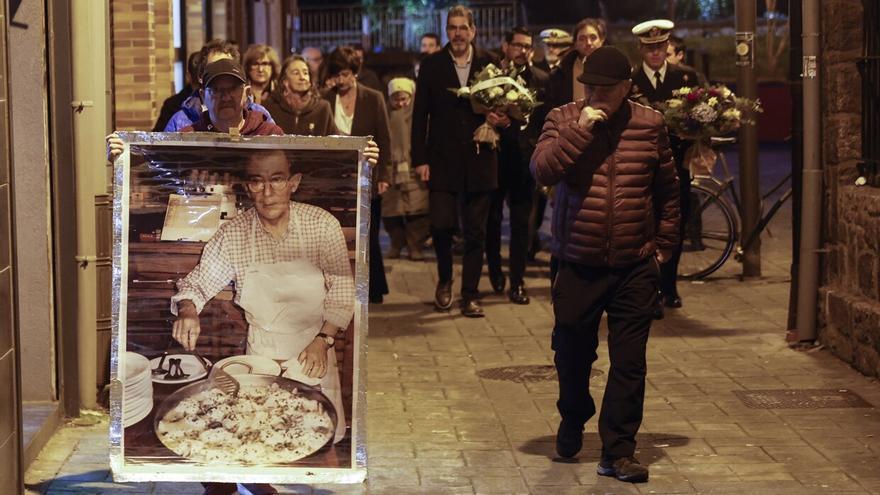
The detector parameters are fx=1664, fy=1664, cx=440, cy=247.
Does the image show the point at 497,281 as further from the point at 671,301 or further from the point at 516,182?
the point at 671,301

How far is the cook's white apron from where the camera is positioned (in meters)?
6.11

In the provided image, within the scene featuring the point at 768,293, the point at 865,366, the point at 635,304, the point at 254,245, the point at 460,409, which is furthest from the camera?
the point at 768,293

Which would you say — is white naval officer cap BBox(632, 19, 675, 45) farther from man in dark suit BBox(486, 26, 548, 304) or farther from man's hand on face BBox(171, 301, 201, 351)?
man's hand on face BBox(171, 301, 201, 351)

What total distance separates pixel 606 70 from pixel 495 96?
4.37 metres

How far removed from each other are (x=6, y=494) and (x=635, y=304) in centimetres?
276

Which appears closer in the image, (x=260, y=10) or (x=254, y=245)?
(x=254, y=245)

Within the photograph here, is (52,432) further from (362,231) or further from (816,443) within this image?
(816,443)

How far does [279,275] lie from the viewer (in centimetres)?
611

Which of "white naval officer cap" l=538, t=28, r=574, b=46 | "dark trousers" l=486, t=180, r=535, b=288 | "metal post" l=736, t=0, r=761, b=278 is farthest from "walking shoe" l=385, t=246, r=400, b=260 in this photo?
"metal post" l=736, t=0, r=761, b=278

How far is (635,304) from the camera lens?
23.8 feet

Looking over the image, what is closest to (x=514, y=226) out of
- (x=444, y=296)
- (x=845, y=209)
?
(x=444, y=296)

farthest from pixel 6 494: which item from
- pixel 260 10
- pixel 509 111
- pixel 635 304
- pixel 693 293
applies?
pixel 260 10

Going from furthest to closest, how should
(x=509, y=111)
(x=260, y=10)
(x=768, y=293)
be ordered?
1. (x=260, y=10)
2. (x=768, y=293)
3. (x=509, y=111)

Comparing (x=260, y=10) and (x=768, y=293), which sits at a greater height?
(x=260, y=10)
